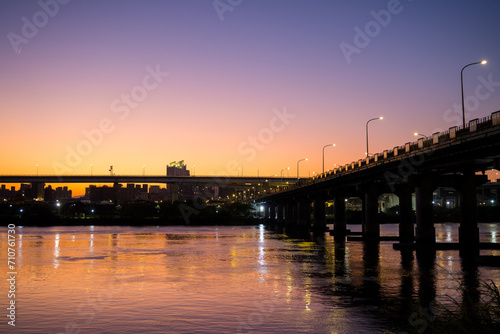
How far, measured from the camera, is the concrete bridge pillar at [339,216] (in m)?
101

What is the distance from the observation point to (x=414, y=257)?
55.0 meters

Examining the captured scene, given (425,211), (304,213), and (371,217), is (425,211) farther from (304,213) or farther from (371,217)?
(304,213)

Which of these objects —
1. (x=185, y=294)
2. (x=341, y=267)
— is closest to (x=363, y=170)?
(x=341, y=267)

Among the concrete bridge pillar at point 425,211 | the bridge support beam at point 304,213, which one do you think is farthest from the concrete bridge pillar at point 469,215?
the bridge support beam at point 304,213

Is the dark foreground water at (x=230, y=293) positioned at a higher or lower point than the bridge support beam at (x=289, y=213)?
lower

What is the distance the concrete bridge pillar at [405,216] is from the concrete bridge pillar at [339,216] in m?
27.4

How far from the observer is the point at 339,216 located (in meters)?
103

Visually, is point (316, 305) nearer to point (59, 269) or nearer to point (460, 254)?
point (59, 269)

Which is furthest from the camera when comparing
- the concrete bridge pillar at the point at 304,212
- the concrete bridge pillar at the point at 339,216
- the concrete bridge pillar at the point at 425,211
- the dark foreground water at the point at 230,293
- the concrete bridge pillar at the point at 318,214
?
the concrete bridge pillar at the point at 304,212

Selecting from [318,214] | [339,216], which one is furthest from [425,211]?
[318,214]

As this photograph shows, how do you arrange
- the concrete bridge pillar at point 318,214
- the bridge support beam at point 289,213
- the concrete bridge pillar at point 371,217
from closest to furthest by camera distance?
1. the concrete bridge pillar at point 371,217
2. the concrete bridge pillar at point 318,214
3. the bridge support beam at point 289,213

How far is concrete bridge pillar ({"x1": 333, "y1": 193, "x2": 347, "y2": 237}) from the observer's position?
101m

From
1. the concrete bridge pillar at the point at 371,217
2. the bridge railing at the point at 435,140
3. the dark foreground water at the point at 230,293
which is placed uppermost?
the bridge railing at the point at 435,140

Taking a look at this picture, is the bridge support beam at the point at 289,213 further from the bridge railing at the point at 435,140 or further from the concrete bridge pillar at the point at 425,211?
the concrete bridge pillar at the point at 425,211
